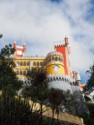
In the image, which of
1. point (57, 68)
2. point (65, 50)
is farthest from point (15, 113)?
→ point (65, 50)

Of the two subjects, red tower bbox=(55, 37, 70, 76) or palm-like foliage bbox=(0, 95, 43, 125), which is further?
red tower bbox=(55, 37, 70, 76)

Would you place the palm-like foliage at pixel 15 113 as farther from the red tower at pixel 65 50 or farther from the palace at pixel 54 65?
the red tower at pixel 65 50

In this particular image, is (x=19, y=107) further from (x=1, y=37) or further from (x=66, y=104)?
(x=66, y=104)

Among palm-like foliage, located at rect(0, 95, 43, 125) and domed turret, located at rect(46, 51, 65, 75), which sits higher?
domed turret, located at rect(46, 51, 65, 75)

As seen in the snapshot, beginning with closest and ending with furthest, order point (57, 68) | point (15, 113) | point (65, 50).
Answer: point (15, 113)
point (57, 68)
point (65, 50)

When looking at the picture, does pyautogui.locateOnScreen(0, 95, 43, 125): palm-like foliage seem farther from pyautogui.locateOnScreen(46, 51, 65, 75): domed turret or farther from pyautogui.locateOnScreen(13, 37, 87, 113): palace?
pyautogui.locateOnScreen(46, 51, 65, 75): domed turret

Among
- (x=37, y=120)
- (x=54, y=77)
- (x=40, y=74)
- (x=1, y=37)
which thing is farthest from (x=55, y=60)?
(x=37, y=120)

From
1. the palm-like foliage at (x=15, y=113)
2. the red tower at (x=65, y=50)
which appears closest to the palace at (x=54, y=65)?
the red tower at (x=65, y=50)

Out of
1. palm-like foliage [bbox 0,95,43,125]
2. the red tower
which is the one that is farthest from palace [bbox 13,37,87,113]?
palm-like foliage [bbox 0,95,43,125]

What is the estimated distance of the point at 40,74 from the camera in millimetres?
24531

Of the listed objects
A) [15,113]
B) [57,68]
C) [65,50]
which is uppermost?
[65,50]

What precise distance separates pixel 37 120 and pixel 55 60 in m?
60.1

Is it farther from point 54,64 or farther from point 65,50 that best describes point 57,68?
point 65,50

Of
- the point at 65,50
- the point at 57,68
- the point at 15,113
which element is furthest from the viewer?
the point at 65,50
